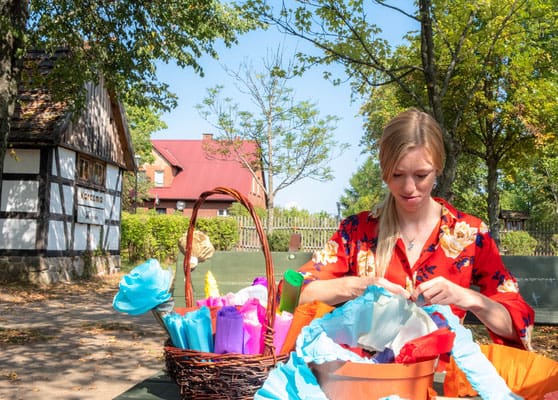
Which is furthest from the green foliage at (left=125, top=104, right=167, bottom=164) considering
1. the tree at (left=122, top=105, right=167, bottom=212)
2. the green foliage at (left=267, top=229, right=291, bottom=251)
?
the green foliage at (left=267, top=229, right=291, bottom=251)

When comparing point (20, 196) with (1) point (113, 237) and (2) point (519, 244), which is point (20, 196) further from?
(2) point (519, 244)

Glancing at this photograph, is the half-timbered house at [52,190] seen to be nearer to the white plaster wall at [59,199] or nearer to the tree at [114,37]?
the white plaster wall at [59,199]

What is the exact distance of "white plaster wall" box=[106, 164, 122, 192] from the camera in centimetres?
1694

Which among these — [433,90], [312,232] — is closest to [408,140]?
[433,90]

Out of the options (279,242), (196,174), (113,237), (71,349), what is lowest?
(71,349)

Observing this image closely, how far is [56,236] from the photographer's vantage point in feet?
45.0

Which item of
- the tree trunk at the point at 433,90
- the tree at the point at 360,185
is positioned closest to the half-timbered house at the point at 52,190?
the tree trunk at the point at 433,90

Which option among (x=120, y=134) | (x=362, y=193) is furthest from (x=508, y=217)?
(x=362, y=193)

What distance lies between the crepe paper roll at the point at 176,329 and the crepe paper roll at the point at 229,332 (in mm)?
76

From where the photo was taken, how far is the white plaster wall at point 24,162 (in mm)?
13398

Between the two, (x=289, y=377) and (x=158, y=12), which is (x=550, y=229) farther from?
(x=289, y=377)

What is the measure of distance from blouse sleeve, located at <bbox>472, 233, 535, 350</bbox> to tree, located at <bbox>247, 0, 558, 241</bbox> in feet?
13.7

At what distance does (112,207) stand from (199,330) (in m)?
16.7

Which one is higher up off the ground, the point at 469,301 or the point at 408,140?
the point at 408,140
